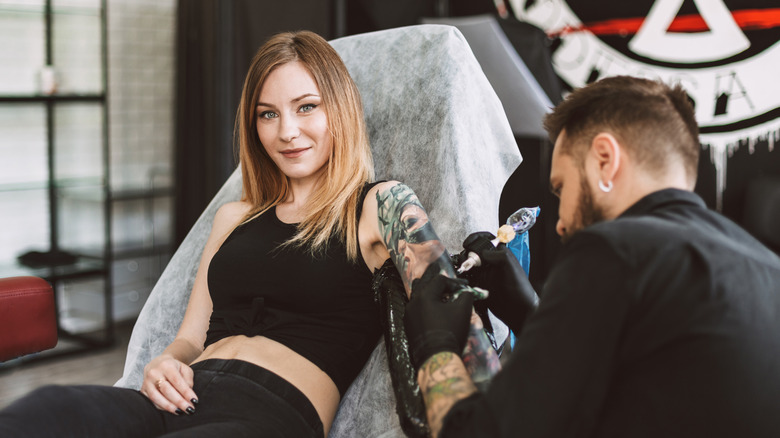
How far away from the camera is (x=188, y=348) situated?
1.47 m

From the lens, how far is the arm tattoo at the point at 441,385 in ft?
2.97

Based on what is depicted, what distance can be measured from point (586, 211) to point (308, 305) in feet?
2.02

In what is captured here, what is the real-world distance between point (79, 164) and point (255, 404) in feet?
9.22

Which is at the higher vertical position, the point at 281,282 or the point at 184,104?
the point at 184,104

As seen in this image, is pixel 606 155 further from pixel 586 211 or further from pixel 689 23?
pixel 689 23

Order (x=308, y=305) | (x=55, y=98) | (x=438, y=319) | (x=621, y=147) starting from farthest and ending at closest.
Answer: (x=55, y=98)
(x=308, y=305)
(x=438, y=319)
(x=621, y=147)

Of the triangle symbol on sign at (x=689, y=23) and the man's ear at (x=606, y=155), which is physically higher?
the triangle symbol on sign at (x=689, y=23)

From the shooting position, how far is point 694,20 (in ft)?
10.00

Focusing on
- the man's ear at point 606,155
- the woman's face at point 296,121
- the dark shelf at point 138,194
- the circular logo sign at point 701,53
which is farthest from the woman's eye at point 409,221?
the dark shelf at point 138,194

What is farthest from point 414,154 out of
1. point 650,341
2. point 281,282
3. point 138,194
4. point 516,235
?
point 138,194

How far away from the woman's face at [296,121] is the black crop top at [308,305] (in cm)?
19

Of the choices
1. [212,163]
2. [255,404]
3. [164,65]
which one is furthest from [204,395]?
[164,65]

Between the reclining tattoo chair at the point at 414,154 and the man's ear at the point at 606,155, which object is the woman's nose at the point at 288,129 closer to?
the reclining tattoo chair at the point at 414,154

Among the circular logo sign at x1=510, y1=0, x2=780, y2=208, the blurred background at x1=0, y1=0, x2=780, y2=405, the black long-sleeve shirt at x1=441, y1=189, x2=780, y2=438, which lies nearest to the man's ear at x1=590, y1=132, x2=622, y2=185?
the black long-sleeve shirt at x1=441, y1=189, x2=780, y2=438
